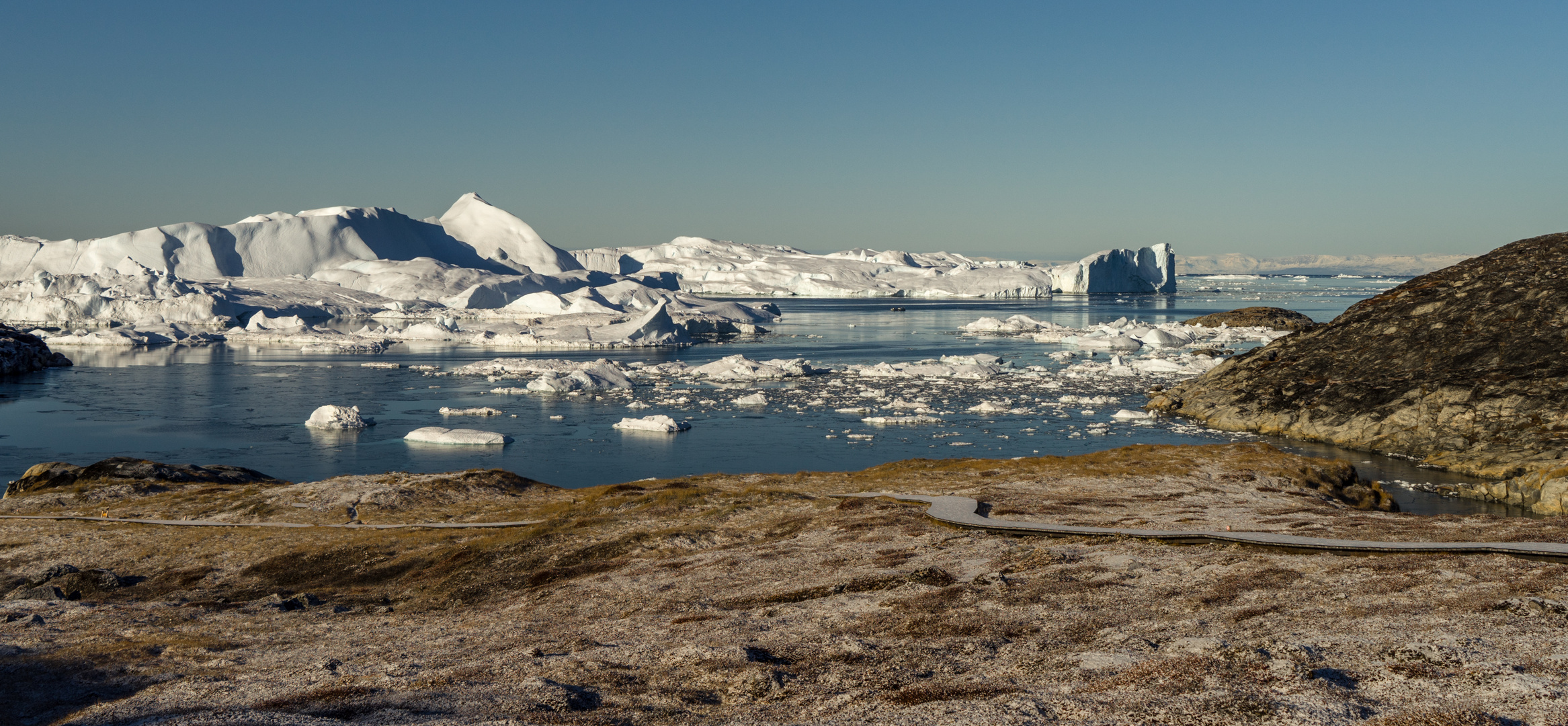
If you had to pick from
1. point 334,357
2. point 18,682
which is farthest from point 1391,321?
point 334,357

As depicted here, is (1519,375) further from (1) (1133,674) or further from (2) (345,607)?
(2) (345,607)

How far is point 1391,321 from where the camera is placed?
35531mm

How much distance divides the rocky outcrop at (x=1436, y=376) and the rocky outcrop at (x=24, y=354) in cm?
5424

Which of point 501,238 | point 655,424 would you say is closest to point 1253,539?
point 655,424

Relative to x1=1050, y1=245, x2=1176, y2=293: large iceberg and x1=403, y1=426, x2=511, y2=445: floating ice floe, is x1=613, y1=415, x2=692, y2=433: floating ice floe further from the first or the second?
x1=1050, y1=245, x2=1176, y2=293: large iceberg

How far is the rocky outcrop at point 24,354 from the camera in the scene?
5238 centimetres

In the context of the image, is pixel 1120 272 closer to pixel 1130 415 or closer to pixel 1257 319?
pixel 1257 319

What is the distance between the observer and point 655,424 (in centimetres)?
3312

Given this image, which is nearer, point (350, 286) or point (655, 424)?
point (655, 424)

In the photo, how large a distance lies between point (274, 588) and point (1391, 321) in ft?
115

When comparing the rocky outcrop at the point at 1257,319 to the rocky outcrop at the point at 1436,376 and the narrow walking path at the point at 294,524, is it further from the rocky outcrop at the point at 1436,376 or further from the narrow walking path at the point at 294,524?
the narrow walking path at the point at 294,524

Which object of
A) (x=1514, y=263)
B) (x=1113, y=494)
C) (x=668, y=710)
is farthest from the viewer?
(x=1514, y=263)

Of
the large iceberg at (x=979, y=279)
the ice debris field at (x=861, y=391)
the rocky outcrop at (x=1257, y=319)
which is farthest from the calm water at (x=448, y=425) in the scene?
the large iceberg at (x=979, y=279)

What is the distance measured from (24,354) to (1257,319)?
80.4 m
